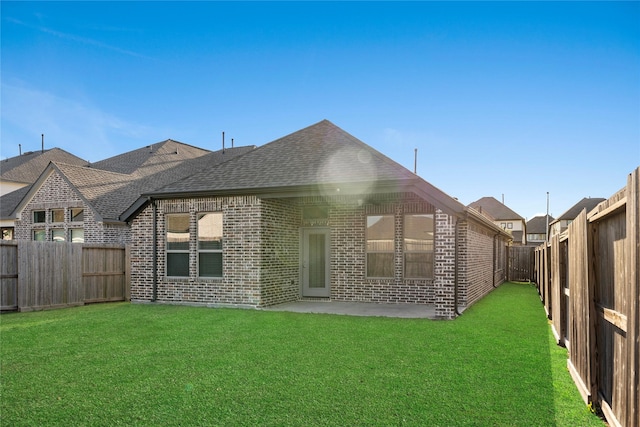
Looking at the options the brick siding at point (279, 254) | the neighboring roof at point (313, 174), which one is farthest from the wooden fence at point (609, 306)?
the brick siding at point (279, 254)

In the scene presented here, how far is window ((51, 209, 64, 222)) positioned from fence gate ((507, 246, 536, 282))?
2428 cm

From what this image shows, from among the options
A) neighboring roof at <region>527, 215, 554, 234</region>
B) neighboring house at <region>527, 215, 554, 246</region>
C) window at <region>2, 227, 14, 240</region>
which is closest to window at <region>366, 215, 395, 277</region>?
window at <region>2, 227, 14, 240</region>

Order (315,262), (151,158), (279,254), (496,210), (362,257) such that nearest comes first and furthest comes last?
(279,254)
(362,257)
(315,262)
(151,158)
(496,210)

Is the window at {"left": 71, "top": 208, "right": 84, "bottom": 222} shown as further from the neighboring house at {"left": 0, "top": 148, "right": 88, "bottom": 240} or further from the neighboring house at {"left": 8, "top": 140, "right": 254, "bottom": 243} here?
the neighboring house at {"left": 0, "top": 148, "right": 88, "bottom": 240}

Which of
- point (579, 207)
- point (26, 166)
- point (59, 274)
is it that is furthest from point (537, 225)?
point (59, 274)

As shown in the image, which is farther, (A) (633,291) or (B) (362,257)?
(B) (362,257)

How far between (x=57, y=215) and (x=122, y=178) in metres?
3.59

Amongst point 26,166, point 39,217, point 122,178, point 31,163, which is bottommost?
point 39,217

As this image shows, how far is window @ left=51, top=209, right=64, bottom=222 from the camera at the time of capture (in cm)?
2023

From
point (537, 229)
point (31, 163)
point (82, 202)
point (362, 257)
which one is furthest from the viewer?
point (537, 229)

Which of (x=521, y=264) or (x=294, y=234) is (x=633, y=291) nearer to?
(x=294, y=234)

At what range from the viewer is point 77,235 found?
19.7 meters

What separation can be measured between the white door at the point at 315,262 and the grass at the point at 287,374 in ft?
13.9

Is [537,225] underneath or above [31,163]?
underneath
